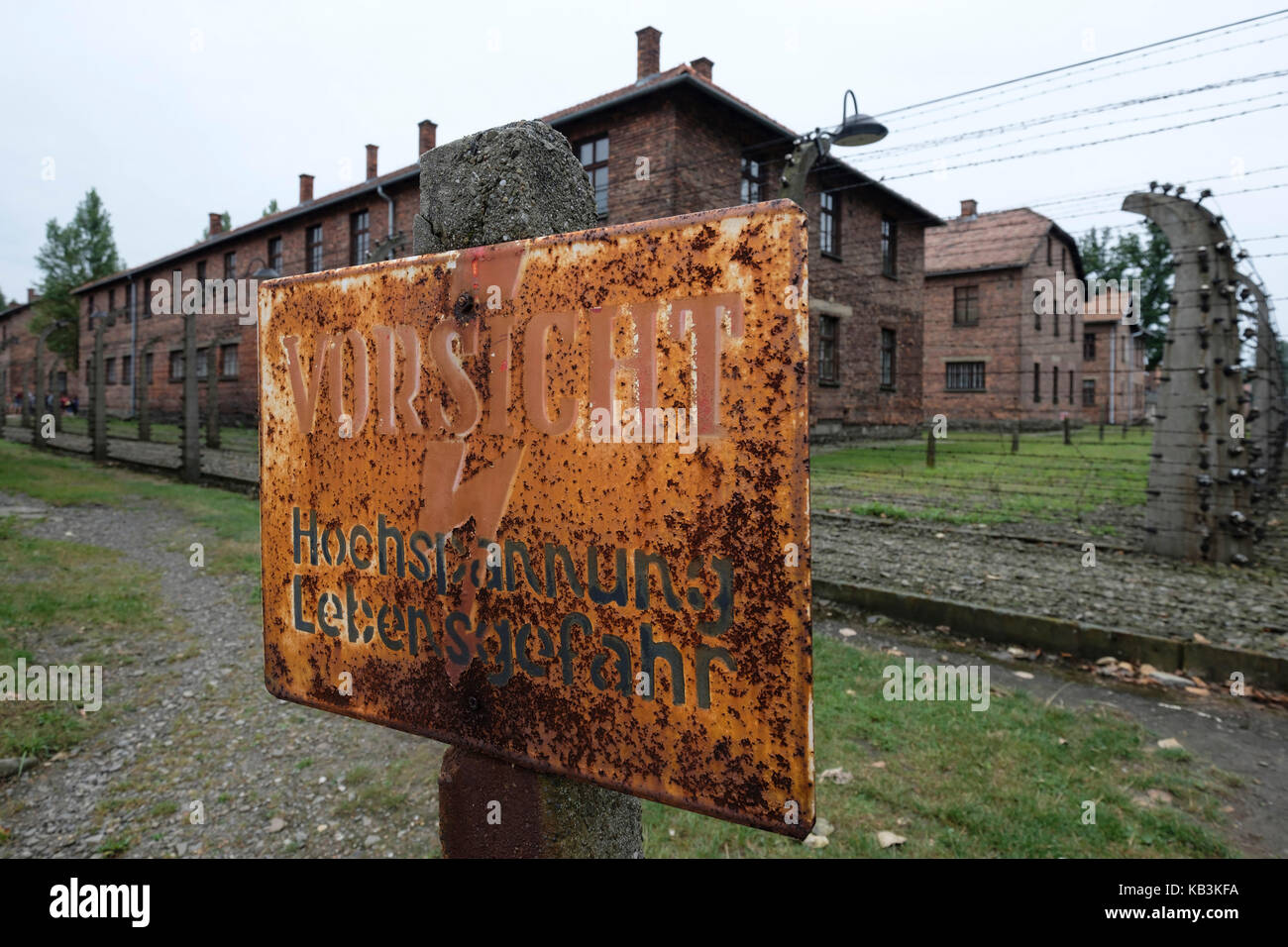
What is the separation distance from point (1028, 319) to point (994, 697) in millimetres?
28542

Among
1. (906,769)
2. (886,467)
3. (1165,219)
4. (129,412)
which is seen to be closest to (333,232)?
(129,412)

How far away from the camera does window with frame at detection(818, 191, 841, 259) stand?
17609mm

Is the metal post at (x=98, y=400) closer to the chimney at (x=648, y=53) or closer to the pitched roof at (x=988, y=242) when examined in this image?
the chimney at (x=648, y=53)

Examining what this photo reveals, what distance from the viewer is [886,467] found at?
13.9 m

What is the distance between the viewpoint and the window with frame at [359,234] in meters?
21.6

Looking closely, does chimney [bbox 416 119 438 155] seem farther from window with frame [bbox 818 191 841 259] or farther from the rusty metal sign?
the rusty metal sign

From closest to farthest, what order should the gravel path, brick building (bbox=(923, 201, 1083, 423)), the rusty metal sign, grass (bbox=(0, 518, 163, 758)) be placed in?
1. the rusty metal sign
2. the gravel path
3. grass (bbox=(0, 518, 163, 758))
4. brick building (bbox=(923, 201, 1083, 423))

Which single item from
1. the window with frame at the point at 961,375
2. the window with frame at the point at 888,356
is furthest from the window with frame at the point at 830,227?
the window with frame at the point at 961,375

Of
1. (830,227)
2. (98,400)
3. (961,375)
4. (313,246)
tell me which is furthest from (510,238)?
(961,375)

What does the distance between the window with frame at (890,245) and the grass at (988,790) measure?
61.7 ft

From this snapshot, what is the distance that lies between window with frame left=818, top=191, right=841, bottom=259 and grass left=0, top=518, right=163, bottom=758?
1565 cm

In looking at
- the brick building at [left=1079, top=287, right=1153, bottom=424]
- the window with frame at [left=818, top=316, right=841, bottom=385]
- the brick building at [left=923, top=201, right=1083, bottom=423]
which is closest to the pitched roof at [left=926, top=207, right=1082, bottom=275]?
the brick building at [left=923, top=201, right=1083, bottom=423]

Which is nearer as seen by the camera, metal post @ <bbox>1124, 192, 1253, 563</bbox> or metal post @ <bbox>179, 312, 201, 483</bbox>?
metal post @ <bbox>1124, 192, 1253, 563</bbox>

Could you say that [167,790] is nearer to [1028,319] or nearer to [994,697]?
[994,697]
